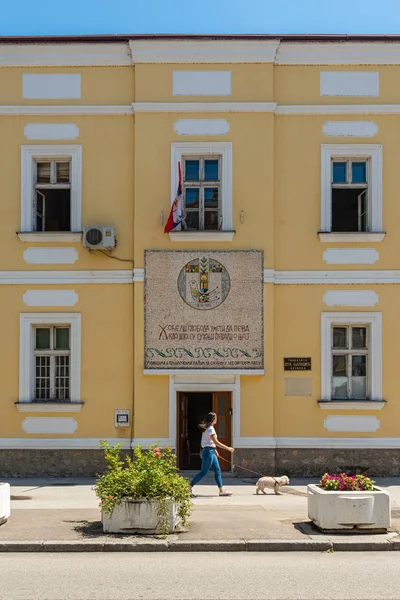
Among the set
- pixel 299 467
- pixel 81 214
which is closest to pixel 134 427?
pixel 299 467

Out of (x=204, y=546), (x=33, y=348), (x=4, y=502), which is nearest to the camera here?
(x=204, y=546)

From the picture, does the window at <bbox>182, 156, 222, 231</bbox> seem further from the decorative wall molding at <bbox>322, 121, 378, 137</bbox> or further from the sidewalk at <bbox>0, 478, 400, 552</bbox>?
the sidewalk at <bbox>0, 478, 400, 552</bbox>

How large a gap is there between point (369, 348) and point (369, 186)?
3380mm

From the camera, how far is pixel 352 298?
15930 millimetres

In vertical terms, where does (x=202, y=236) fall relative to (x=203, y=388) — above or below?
above

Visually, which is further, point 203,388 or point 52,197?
point 52,197

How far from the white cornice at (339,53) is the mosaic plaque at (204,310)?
13.8 ft

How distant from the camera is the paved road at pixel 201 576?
7781mm

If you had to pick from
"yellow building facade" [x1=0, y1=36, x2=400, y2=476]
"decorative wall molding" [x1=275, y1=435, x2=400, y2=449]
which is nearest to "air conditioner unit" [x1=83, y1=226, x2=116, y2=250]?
"yellow building facade" [x1=0, y1=36, x2=400, y2=476]

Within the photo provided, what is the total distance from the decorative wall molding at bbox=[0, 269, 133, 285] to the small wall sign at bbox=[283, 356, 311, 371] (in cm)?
364

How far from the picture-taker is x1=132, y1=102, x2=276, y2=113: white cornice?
52.2 ft

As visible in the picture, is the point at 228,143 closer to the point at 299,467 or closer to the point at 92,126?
the point at 92,126

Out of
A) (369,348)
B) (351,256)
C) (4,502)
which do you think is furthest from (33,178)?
(369,348)

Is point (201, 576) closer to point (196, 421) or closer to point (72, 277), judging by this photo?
point (196, 421)
